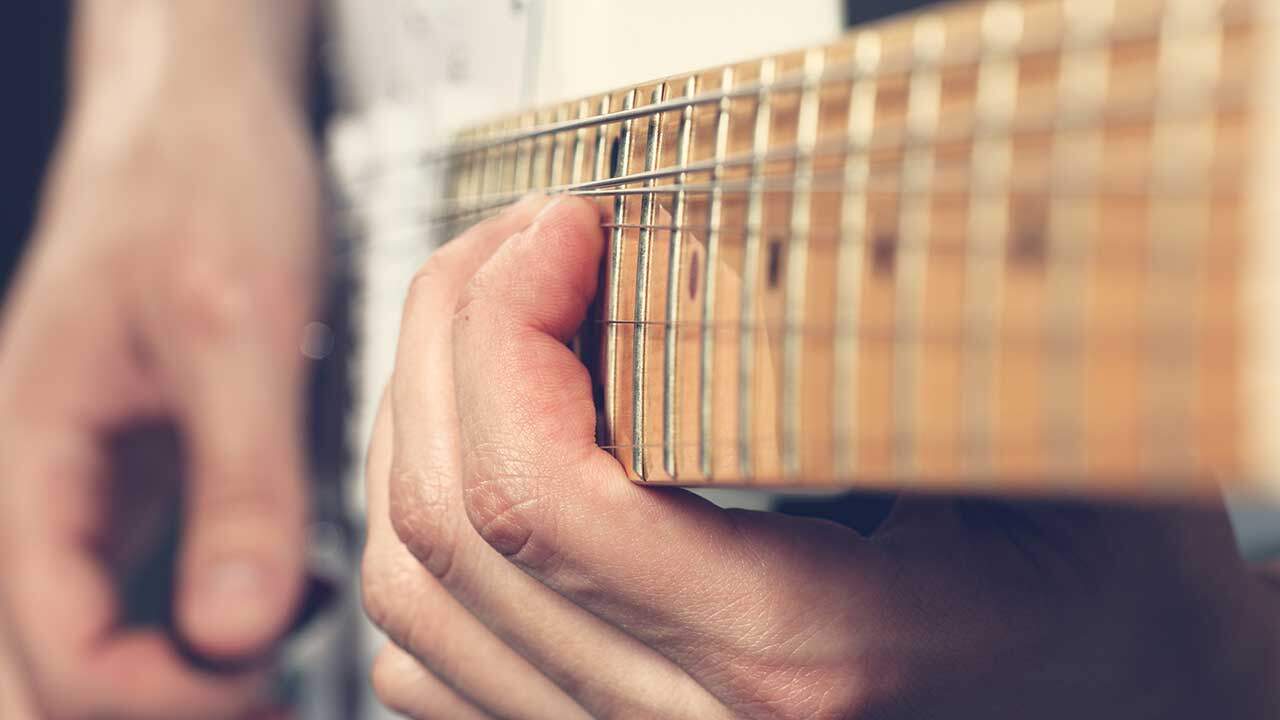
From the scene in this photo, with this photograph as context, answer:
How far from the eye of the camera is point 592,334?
0.35m

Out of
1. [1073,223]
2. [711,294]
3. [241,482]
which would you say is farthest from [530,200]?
[241,482]

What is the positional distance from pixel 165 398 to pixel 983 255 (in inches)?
25.1

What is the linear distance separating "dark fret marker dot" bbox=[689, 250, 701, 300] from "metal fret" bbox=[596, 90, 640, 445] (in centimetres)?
5

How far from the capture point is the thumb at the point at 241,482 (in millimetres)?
573

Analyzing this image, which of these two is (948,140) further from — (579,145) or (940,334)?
(579,145)

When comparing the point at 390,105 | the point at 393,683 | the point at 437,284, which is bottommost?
the point at 393,683

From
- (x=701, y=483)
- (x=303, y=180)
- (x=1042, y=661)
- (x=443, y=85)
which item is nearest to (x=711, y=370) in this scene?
(x=701, y=483)

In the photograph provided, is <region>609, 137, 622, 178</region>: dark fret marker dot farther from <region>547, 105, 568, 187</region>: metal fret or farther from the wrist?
the wrist

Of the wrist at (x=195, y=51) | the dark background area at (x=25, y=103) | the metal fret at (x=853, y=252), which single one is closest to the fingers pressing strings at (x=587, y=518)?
the metal fret at (x=853, y=252)

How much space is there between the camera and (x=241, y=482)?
1.94 ft

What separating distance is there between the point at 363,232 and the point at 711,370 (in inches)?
17.9

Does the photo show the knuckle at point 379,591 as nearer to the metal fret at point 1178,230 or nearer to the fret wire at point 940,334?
the fret wire at point 940,334

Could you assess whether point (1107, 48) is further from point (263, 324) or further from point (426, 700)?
point (263, 324)

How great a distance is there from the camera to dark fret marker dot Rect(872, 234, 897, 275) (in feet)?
0.73
